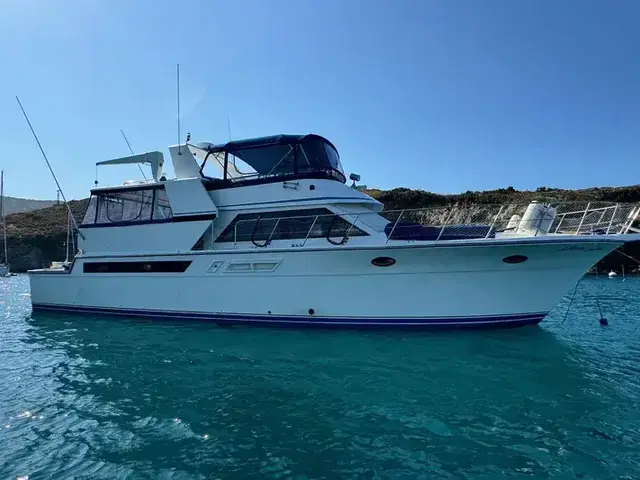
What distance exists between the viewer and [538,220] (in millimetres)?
8156

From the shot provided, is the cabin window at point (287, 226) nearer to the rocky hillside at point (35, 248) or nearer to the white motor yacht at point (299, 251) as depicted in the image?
the white motor yacht at point (299, 251)

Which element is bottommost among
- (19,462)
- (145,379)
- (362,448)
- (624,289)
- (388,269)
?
(19,462)

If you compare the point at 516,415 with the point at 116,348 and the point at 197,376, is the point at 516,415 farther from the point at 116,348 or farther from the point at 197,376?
the point at 116,348

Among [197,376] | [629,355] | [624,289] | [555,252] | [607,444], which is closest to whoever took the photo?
[607,444]

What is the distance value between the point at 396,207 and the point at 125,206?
31.4 metres

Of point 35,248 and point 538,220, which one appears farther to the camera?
point 35,248

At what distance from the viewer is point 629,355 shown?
282 inches

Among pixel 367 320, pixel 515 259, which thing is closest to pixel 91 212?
pixel 367 320

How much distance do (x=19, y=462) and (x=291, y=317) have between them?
6.03 meters

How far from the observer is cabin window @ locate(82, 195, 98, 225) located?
40.7ft

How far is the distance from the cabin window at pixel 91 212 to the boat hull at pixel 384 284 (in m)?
3.53

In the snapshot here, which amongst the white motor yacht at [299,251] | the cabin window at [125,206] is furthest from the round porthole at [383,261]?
the cabin window at [125,206]

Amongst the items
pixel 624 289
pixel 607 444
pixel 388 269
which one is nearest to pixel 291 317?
pixel 388 269

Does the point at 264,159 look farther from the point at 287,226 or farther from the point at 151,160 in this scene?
the point at 151,160
